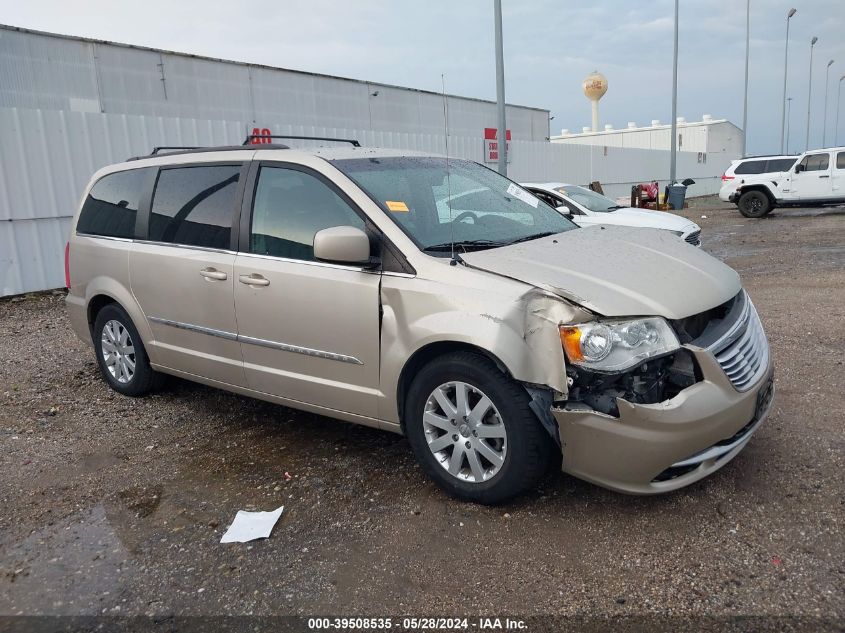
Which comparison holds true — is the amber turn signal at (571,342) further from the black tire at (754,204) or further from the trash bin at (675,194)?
the trash bin at (675,194)

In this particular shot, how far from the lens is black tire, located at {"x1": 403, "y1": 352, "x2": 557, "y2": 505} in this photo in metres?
2.97

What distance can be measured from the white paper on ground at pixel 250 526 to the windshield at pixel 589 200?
8300mm

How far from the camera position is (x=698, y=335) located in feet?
10.2

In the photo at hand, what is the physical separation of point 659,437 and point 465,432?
0.87m

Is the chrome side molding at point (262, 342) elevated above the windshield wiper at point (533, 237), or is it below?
below

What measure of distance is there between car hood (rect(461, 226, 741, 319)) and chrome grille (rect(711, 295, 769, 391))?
17cm

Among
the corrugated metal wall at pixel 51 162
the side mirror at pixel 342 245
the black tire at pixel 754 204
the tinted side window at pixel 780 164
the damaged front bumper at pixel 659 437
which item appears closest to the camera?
the damaged front bumper at pixel 659 437

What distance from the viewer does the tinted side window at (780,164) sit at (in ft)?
64.9

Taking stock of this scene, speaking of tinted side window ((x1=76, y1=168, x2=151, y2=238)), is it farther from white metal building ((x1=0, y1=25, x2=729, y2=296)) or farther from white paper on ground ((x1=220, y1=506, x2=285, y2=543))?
white paper on ground ((x1=220, y1=506, x2=285, y2=543))

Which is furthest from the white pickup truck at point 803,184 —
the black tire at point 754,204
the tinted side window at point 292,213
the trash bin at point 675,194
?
the tinted side window at point 292,213

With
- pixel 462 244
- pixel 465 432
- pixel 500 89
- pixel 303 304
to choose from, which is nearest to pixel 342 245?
pixel 303 304

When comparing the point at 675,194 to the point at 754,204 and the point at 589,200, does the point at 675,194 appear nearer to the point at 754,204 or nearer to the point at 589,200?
the point at 754,204

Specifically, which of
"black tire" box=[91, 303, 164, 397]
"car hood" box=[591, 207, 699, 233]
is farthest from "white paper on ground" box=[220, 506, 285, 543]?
"car hood" box=[591, 207, 699, 233]

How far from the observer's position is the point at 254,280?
152 inches
